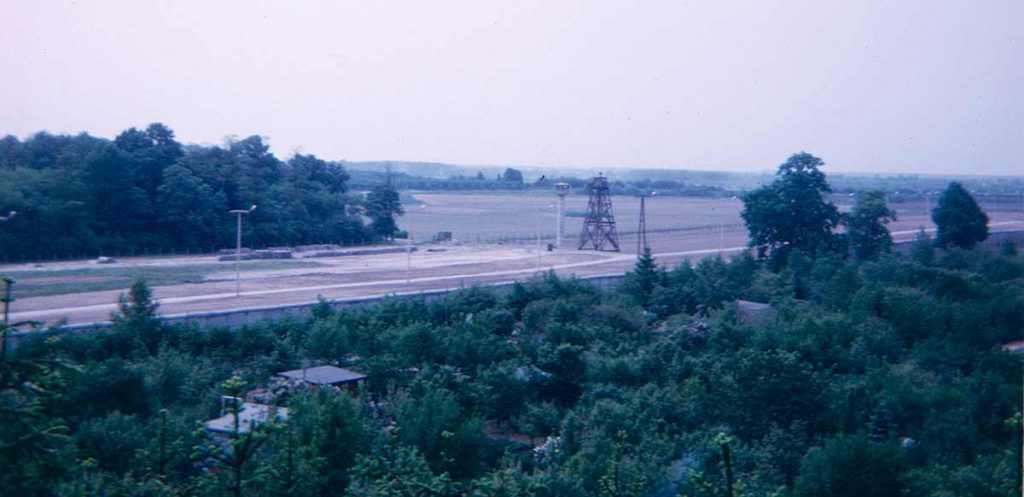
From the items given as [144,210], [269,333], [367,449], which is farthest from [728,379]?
[144,210]

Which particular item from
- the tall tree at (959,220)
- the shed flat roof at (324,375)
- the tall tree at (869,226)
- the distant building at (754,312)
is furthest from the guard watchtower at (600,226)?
the shed flat roof at (324,375)

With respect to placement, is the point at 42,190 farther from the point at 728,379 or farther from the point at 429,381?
the point at 728,379

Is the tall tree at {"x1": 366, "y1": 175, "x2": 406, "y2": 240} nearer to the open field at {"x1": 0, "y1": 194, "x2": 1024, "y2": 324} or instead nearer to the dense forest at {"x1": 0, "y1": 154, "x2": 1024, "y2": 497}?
the open field at {"x1": 0, "y1": 194, "x2": 1024, "y2": 324}

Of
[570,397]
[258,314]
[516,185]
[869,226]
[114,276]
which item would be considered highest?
[516,185]

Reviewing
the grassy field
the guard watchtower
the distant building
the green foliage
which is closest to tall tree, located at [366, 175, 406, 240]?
the grassy field

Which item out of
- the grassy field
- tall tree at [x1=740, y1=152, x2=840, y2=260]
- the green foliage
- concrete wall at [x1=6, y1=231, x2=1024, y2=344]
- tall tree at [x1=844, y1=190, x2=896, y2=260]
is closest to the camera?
the green foliage

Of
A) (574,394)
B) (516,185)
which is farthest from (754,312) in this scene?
(516,185)

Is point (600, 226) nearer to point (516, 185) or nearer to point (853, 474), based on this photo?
point (516, 185)
